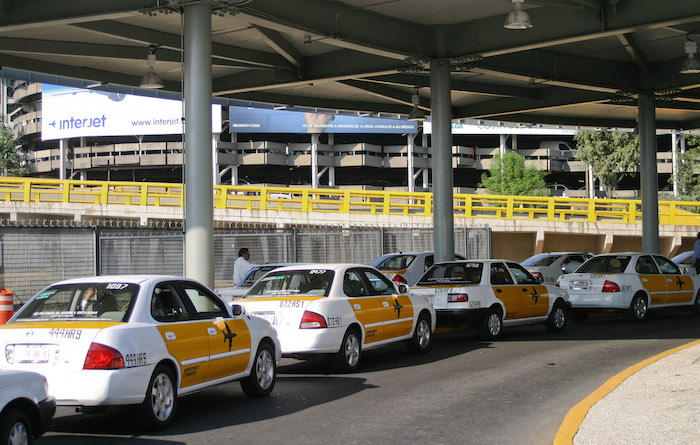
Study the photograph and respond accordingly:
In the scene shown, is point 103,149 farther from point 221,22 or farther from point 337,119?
point 221,22

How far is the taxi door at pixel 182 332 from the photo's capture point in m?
8.71

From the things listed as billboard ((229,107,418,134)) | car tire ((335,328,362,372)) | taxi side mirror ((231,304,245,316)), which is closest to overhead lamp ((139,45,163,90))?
car tire ((335,328,362,372))

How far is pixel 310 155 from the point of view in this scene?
86.7 m

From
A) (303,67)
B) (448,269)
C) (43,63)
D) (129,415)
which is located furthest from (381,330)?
(43,63)

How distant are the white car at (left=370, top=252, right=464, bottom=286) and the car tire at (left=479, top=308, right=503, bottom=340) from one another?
611 cm

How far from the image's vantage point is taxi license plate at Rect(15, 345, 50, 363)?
8008mm

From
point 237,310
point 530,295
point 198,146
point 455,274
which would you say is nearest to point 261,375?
point 237,310

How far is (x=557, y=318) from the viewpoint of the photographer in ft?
59.5

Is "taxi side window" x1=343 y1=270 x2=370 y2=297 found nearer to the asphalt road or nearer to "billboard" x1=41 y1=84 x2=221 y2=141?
the asphalt road

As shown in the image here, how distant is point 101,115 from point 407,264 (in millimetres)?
65589

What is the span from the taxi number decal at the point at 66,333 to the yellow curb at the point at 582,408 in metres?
4.40

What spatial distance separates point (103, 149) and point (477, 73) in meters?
67.5

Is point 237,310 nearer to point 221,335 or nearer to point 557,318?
point 221,335

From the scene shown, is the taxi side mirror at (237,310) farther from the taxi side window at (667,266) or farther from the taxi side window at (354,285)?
the taxi side window at (667,266)
